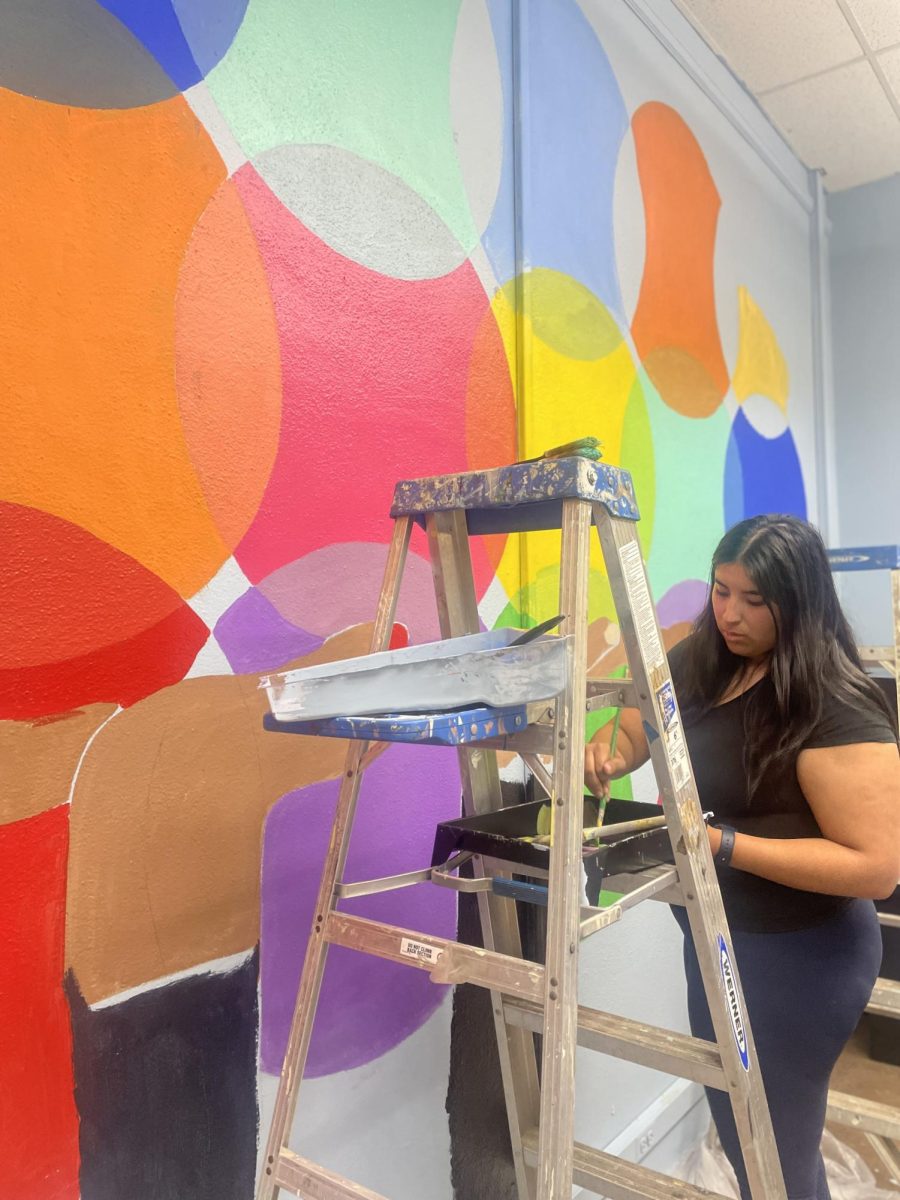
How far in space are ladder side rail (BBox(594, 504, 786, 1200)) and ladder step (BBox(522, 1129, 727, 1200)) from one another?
0.09m

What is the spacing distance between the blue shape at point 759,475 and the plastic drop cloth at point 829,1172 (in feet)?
5.22

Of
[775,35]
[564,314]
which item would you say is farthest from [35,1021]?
[775,35]

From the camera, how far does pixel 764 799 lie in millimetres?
1237

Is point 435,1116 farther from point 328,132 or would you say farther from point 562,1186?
point 328,132

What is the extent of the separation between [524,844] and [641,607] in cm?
30

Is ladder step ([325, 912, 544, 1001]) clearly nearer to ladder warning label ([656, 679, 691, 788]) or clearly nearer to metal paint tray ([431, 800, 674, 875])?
metal paint tray ([431, 800, 674, 875])

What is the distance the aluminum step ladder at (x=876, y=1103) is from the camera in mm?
1875

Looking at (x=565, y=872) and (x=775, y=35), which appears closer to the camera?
(x=565, y=872)

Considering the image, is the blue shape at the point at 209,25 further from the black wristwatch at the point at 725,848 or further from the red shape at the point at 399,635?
the black wristwatch at the point at 725,848

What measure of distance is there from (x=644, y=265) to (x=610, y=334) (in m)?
0.28

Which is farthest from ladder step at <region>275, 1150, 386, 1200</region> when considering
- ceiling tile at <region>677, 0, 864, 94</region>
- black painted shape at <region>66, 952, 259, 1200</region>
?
ceiling tile at <region>677, 0, 864, 94</region>

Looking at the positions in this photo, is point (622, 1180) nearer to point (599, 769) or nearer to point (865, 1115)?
point (599, 769)

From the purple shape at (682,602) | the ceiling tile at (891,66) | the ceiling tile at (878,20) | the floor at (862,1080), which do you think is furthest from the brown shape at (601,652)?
the ceiling tile at (891,66)

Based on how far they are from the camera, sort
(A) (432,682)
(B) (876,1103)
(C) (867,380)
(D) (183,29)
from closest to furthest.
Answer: (A) (432,682) → (D) (183,29) → (B) (876,1103) → (C) (867,380)
